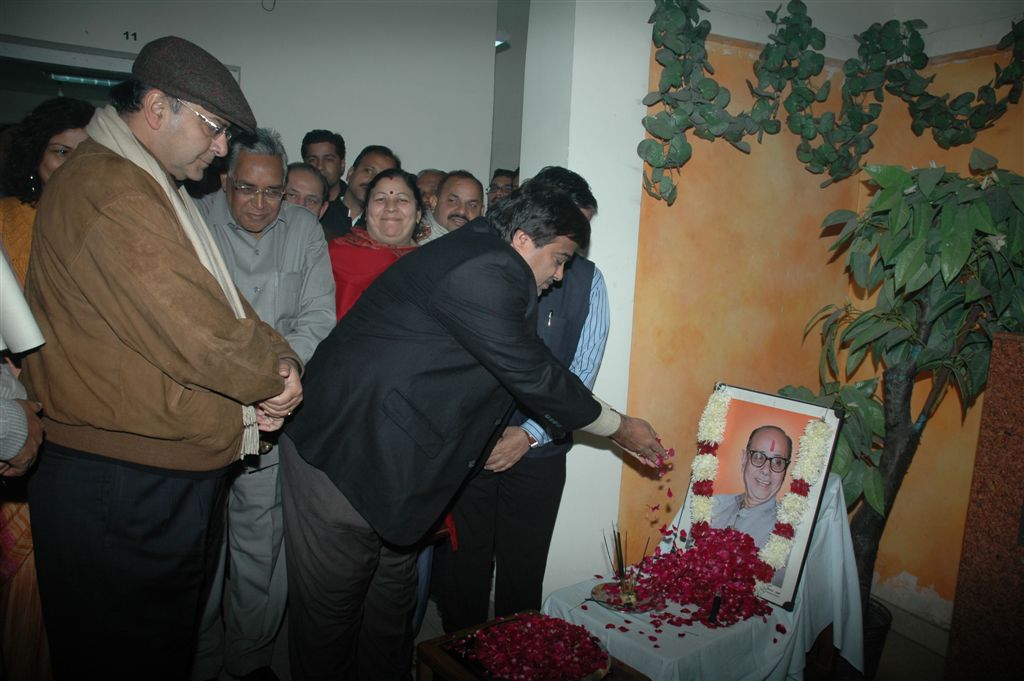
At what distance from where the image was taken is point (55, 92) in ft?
14.0

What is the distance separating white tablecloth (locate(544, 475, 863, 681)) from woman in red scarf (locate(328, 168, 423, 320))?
1297 mm

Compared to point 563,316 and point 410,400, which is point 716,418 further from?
point 410,400

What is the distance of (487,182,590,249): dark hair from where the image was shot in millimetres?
1845

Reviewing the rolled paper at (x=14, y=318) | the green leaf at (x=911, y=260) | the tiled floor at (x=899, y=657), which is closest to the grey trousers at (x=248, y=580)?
the tiled floor at (x=899, y=657)

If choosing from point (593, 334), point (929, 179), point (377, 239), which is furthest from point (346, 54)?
point (929, 179)

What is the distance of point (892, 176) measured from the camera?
7.82 ft

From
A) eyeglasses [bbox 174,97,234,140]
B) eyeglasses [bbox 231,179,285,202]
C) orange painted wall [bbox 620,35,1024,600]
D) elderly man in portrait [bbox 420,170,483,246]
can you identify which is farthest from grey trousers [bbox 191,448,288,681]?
orange painted wall [bbox 620,35,1024,600]

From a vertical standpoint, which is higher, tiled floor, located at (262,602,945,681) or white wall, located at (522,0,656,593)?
white wall, located at (522,0,656,593)

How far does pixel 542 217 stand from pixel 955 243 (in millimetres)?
1429

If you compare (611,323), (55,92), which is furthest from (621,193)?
(55,92)

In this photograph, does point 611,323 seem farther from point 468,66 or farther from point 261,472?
point 468,66

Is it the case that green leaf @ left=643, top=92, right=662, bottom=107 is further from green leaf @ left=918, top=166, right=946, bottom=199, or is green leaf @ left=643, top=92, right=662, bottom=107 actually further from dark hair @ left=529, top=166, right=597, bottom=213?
green leaf @ left=918, top=166, right=946, bottom=199

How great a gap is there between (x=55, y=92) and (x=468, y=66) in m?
2.67

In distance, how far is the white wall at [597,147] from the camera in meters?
2.50
